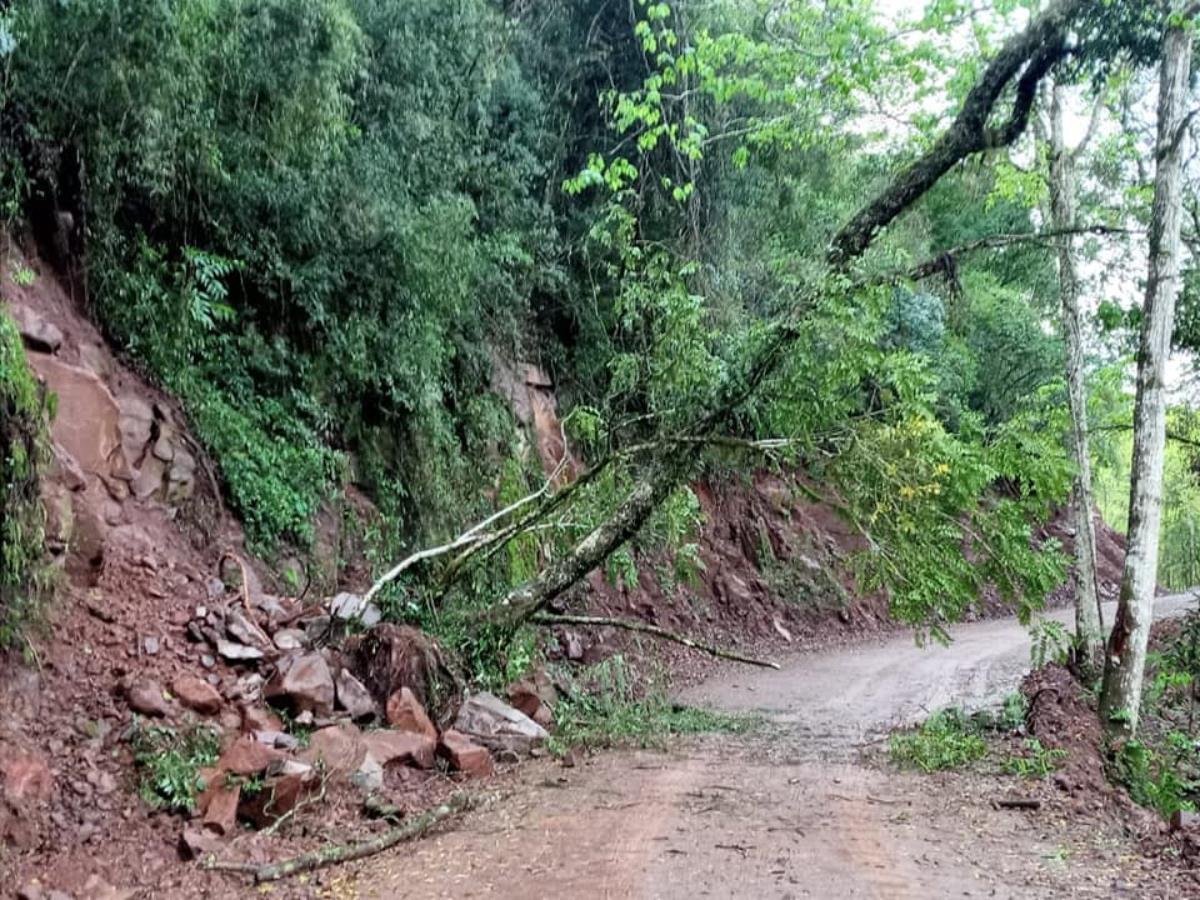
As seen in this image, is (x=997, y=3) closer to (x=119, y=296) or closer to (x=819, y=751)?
(x=819, y=751)

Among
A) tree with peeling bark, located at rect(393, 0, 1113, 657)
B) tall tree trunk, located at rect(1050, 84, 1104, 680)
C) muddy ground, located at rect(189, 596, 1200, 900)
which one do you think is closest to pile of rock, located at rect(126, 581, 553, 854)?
muddy ground, located at rect(189, 596, 1200, 900)

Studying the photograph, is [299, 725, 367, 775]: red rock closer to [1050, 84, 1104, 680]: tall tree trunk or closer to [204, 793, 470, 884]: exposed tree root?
[204, 793, 470, 884]: exposed tree root

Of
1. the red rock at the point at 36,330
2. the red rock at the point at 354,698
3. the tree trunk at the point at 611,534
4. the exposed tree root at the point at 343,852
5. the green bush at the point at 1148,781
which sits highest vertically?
the red rock at the point at 36,330

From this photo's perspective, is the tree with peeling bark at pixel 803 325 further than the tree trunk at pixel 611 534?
No

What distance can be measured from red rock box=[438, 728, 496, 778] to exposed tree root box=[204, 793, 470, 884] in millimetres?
793

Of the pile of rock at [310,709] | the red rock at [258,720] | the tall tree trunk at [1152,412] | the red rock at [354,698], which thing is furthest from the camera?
the tall tree trunk at [1152,412]

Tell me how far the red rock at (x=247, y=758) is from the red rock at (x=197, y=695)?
447 millimetres

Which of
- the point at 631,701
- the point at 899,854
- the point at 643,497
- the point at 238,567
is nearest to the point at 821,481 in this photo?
the point at 643,497

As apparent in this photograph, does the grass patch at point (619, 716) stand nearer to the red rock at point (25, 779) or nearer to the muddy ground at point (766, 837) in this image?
the muddy ground at point (766, 837)

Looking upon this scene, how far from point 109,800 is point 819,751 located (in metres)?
5.90

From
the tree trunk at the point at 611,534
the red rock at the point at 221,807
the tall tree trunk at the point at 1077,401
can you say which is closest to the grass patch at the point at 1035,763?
the tall tree trunk at the point at 1077,401

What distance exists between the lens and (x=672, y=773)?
23.9ft

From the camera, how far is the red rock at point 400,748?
6703 millimetres

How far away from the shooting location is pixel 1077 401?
10359 millimetres
